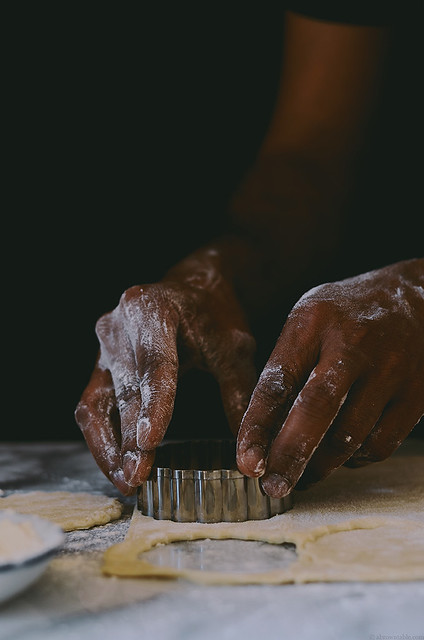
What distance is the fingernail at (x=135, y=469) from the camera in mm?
1102

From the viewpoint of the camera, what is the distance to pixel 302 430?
106 centimetres

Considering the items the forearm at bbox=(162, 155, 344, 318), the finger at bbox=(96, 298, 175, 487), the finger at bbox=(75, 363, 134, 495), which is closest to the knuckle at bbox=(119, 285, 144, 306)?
the finger at bbox=(96, 298, 175, 487)

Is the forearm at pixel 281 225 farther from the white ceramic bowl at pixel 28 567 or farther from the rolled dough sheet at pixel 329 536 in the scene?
the white ceramic bowl at pixel 28 567

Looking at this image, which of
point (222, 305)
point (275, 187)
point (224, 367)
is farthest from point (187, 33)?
point (224, 367)

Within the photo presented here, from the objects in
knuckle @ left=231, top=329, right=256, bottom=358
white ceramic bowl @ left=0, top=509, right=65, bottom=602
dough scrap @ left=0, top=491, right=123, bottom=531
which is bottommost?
dough scrap @ left=0, top=491, right=123, bottom=531

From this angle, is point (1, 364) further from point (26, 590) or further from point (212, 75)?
point (26, 590)

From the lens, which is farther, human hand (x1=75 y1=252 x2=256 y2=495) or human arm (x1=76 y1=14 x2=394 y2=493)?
human arm (x1=76 y1=14 x2=394 y2=493)

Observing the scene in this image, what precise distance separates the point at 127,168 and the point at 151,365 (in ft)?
3.71

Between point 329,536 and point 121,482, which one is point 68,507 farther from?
point 329,536

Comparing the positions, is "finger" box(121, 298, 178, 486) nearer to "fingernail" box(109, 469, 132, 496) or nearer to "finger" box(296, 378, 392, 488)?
"fingernail" box(109, 469, 132, 496)

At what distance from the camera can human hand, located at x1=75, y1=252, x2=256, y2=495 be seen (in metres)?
1.14

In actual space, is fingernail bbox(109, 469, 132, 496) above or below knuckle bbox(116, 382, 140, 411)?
below

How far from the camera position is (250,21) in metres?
2.25

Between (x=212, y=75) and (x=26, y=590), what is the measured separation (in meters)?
1.80
